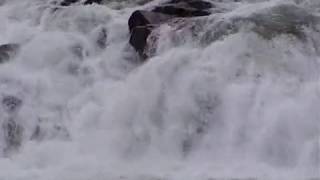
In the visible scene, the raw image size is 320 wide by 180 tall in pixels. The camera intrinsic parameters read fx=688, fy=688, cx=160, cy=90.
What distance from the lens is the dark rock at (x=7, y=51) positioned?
1388cm

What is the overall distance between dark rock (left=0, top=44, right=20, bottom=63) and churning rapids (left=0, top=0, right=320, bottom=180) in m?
0.04

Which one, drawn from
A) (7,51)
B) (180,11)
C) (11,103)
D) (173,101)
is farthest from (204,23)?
(7,51)

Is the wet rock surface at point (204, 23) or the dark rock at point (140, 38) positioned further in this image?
the dark rock at point (140, 38)

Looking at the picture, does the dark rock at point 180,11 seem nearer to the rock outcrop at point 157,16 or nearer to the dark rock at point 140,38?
the rock outcrop at point 157,16

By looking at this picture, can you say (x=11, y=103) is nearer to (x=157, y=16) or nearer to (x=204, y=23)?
(x=157, y=16)

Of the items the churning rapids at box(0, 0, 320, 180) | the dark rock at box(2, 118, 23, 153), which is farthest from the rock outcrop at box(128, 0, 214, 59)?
the dark rock at box(2, 118, 23, 153)

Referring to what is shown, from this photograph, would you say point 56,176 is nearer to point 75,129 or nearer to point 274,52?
point 75,129

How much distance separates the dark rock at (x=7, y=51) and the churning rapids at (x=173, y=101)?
0.12ft

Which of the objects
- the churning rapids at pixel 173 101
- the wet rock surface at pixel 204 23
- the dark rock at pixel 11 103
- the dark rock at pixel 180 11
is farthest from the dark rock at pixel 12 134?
the dark rock at pixel 180 11

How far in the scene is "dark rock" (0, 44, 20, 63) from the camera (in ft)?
45.5

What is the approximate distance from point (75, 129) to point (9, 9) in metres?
6.79

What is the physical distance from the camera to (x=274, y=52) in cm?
1161

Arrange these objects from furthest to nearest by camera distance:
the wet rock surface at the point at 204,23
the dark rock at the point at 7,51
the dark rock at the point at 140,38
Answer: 1. the dark rock at the point at 7,51
2. the dark rock at the point at 140,38
3. the wet rock surface at the point at 204,23

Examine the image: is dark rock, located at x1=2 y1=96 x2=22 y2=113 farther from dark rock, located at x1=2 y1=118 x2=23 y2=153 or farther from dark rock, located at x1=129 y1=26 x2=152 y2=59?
dark rock, located at x1=129 y1=26 x2=152 y2=59
